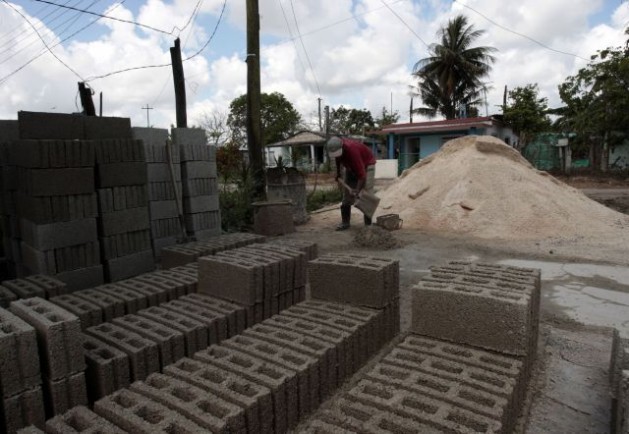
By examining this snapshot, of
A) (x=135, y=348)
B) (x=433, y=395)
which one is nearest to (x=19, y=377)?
(x=135, y=348)

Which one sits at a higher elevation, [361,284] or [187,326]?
[361,284]

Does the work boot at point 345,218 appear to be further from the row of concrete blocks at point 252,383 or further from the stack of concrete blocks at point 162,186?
the row of concrete blocks at point 252,383

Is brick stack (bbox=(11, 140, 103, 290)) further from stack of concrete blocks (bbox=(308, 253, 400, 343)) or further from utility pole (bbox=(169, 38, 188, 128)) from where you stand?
utility pole (bbox=(169, 38, 188, 128))

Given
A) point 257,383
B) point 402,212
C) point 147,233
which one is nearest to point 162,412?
point 257,383

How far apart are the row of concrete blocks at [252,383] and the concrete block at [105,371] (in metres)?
0.33

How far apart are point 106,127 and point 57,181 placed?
37.1 inches

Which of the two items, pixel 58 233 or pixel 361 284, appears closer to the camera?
pixel 361 284

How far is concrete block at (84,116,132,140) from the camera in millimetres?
4914

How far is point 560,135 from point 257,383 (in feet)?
84.6

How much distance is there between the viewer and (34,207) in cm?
436

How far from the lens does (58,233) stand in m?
4.44

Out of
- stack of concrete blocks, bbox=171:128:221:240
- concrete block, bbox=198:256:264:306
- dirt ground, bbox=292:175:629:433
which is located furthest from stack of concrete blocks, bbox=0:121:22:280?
dirt ground, bbox=292:175:629:433

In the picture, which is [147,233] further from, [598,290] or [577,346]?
[598,290]

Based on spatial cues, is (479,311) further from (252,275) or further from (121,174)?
(121,174)
